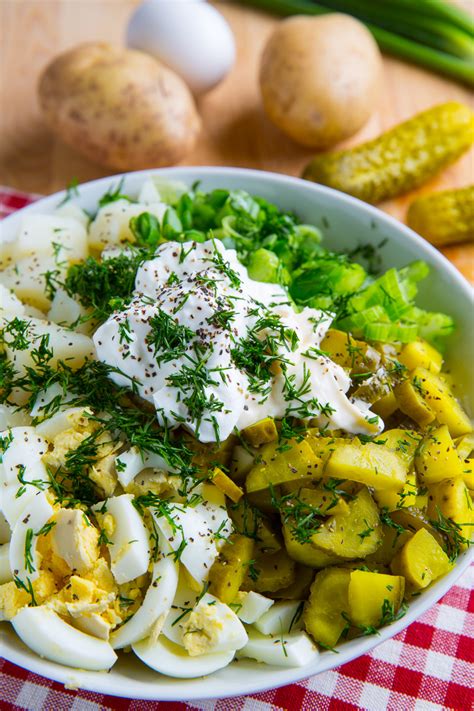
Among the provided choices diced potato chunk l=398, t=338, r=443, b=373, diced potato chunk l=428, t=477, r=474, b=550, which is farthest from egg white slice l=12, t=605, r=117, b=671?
diced potato chunk l=398, t=338, r=443, b=373

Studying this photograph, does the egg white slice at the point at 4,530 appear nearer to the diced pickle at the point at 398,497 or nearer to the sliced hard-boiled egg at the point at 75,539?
the sliced hard-boiled egg at the point at 75,539

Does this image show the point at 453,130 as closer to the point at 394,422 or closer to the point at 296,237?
the point at 296,237

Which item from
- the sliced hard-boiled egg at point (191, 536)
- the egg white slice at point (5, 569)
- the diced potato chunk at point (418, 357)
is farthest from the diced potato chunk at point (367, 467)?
the egg white slice at point (5, 569)

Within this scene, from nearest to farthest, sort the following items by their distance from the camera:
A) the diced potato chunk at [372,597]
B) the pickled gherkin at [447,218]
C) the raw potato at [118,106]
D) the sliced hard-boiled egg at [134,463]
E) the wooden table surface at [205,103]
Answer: the diced potato chunk at [372,597] < the sliced hard-boiled egg at [134,463] < the pickled gherkin at [447,218] < the raw potato at [118,106] < the wooden table surface at [205,103]

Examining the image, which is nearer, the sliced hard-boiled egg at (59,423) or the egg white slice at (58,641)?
the egg white slice at (58,641)

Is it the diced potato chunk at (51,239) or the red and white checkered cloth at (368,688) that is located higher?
the diced potato chunk at (51,239)

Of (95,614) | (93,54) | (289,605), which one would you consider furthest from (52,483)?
(93,54)

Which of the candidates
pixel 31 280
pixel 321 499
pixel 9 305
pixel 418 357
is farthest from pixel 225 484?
pixel 31 280
